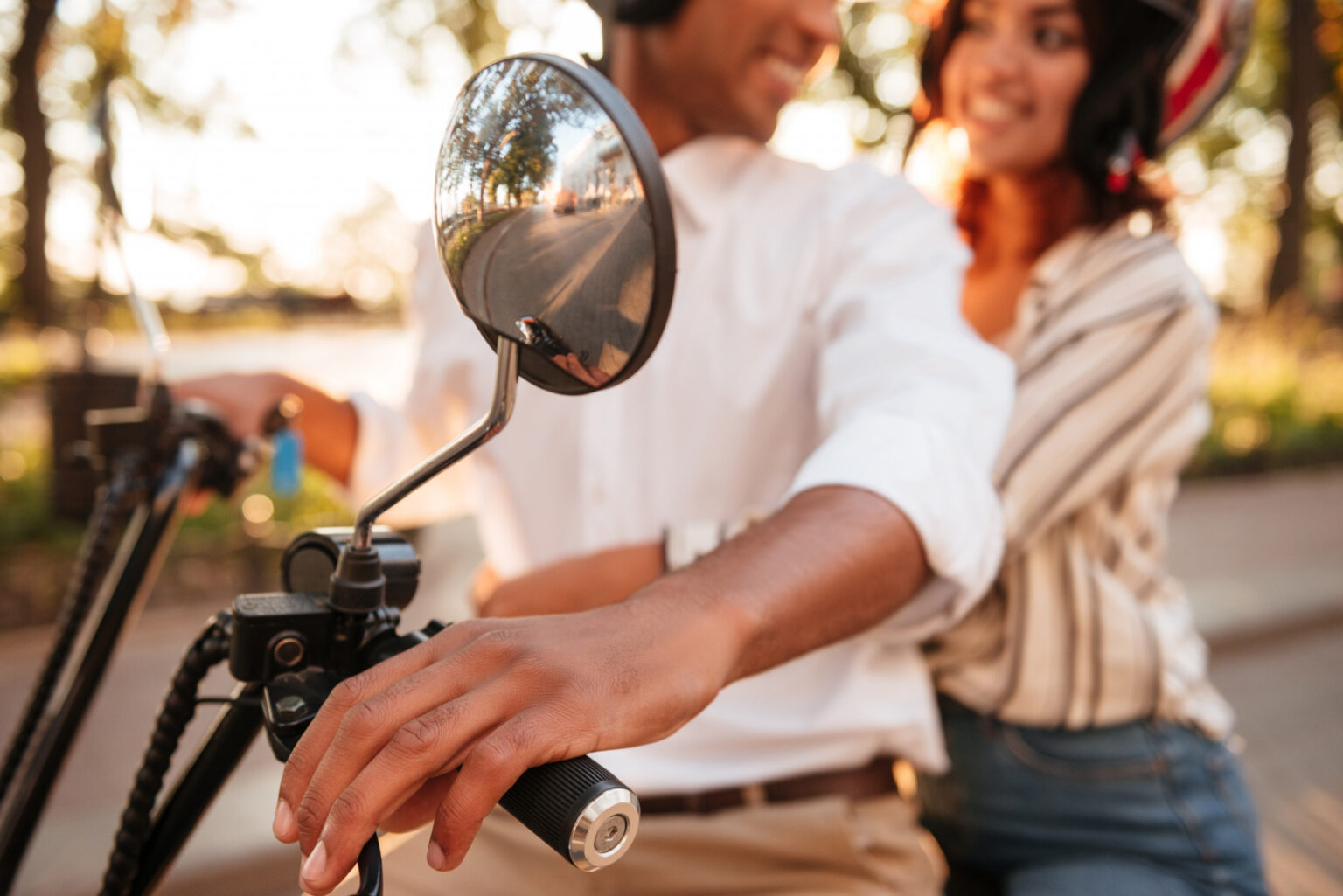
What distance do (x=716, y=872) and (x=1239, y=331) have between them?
1247 centimetres

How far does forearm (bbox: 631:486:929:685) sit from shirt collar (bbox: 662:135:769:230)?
2.58 ft

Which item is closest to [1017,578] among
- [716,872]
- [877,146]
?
[716,872]

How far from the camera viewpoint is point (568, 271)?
0.68m

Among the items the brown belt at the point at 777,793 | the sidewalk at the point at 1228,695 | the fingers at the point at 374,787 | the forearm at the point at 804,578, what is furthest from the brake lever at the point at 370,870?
the sidewalk at the point at 1228,695

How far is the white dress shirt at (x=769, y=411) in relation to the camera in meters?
1.28

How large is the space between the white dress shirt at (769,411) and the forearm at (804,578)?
11 centimetres

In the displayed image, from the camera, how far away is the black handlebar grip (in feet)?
2.00

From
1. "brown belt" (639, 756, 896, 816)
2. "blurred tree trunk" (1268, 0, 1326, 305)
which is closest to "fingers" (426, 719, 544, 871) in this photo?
"brown belt" (639, 756, 896, 816)

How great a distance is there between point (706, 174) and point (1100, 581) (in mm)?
1055

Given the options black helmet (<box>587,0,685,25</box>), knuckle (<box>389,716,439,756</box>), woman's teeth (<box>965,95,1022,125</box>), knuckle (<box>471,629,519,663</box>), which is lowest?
knuckle (<box>389,716,439,756</box>)

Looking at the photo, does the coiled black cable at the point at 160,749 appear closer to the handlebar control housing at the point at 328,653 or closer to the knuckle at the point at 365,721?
the handlebar control housing at the point at 328,653

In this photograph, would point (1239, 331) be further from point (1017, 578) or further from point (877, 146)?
point (1017, 578)

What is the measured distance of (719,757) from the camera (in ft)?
4.82

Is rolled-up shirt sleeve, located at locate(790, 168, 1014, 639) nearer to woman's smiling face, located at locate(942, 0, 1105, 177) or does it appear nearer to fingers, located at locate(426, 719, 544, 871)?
fingers, located at locate(426, 719, 544, 871)
